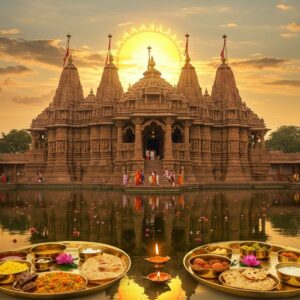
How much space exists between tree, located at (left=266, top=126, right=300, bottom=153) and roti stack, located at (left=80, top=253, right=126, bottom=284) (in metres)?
77.8

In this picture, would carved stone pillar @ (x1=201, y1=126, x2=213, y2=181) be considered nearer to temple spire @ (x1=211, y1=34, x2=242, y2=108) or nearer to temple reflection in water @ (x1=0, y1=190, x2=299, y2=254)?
temple spire @ (x1=211, y1=34, x2=242, y2=108)

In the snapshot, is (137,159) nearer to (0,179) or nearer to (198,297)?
(0,179)

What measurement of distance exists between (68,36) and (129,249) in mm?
48947

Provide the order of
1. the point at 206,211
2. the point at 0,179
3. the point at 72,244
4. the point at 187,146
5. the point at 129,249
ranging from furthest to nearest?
the point at 0,179
the point at 187,146
the point at 206,211
the point at 129,249
the point at 72,244

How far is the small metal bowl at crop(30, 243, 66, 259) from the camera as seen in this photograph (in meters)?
8.52

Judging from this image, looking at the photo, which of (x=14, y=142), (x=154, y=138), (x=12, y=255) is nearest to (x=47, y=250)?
(x=12, y=255)

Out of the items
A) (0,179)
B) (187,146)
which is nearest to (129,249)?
(187,146)

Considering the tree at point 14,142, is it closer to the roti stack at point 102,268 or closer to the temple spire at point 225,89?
the temple spire at point 225,89

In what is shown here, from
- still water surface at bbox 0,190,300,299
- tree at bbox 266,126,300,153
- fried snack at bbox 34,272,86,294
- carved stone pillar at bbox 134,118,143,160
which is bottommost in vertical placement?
still water surface at bbox 0,190,300,299

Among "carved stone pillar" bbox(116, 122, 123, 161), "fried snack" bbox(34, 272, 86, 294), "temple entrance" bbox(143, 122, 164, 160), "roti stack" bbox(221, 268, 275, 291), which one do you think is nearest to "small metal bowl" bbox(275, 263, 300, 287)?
"roti stack" bbox(221, 268, 275, 291)

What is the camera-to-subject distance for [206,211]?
1898 centimetres

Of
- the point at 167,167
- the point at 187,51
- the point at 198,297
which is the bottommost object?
the point at 198,297

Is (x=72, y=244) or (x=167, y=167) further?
(x=167, y=167)

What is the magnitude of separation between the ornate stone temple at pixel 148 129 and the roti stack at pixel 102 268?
2912 centimetres
